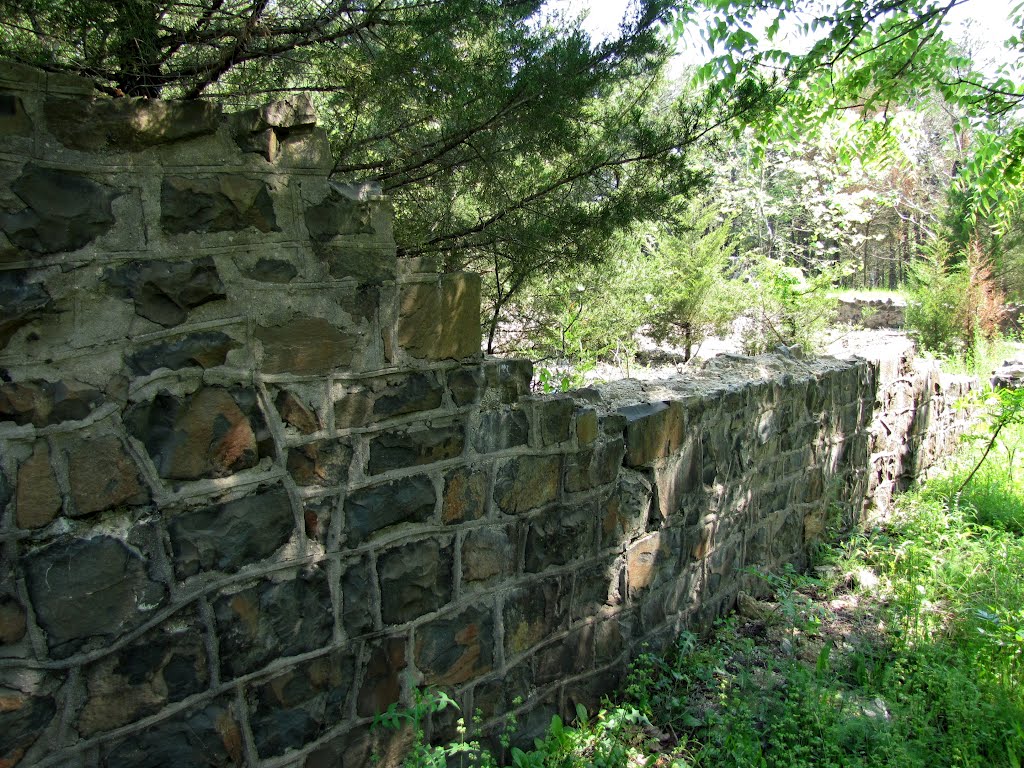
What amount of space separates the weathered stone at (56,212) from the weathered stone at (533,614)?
1660mm

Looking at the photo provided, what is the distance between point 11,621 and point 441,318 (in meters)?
1.29

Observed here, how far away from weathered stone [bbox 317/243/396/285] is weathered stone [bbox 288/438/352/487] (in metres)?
0.46

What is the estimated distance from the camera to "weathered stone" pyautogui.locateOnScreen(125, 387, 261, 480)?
1.70m

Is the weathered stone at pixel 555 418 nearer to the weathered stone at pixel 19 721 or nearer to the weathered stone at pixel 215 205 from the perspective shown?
the weathered stone at pixel 215 205

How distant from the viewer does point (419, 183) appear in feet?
11.1

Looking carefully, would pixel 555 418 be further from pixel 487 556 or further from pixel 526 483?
pixel 487 556

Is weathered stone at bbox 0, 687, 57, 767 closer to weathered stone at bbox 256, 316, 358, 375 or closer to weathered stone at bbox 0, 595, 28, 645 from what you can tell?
weathered stone at bbox 0, 595, 28, 645

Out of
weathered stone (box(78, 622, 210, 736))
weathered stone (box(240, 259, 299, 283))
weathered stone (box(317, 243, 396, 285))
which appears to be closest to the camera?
weathered stone (box(78, 622, 210, 736))

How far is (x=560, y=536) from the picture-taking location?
104 inches

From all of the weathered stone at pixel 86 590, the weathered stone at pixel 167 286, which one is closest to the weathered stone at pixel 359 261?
the weathered stone at pixel 167 286

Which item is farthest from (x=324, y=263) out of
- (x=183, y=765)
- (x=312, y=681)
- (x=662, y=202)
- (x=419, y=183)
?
(x=662, y=202)

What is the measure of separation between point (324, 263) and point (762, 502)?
3.03 metres

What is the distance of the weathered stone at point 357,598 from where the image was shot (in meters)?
2.04

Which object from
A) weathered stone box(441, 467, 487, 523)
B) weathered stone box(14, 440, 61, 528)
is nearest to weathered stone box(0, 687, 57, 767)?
weathered stone box(14, 440, 61, 528)
